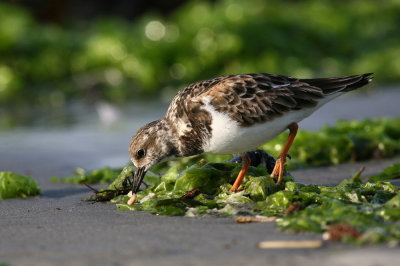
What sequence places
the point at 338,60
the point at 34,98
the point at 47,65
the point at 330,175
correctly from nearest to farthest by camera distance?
the point at 330,175 < the point at 34,98 < the point at 47,65 < the point at 338,60

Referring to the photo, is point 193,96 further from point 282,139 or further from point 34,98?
point 34,98

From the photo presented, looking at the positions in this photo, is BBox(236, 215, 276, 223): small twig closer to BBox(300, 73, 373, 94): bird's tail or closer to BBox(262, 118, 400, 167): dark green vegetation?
BBox(300, 73, 373, 94): bird's tail

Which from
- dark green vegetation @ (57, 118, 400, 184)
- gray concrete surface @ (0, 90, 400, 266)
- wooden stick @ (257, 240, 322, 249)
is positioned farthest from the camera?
→ dark green vegetation @ (57, 118, 400, 184)

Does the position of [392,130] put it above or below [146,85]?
below

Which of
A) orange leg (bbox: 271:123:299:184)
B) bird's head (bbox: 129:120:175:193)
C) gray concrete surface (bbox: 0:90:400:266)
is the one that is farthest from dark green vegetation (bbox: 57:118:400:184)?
bird's head (bbox: 129:120:175:193)

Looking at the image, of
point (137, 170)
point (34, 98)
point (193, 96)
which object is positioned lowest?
point (137, 170)

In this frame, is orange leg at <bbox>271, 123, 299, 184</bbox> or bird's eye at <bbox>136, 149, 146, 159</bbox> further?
bird's eye at <bbox>136, 149, 146, 159</bbox>

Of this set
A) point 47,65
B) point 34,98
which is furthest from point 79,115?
point 47,65
